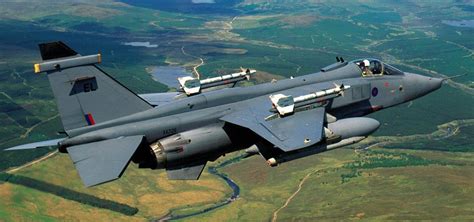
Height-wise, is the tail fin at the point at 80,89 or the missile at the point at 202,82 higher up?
the tail fin at the point at 80,89

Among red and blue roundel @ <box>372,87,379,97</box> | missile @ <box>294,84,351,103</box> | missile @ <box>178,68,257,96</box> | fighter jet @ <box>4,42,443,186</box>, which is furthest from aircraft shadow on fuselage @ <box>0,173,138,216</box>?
missile @ <box>294,84,351,103</box>

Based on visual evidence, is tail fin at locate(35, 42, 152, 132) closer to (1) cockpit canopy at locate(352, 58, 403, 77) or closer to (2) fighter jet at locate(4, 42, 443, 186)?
(2) fighter jet at locate(4, 42, 443, 186)

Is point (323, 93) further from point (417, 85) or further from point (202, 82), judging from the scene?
point (417, 85)

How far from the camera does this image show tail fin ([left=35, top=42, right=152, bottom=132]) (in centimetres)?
2903

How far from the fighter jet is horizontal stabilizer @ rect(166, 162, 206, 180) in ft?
0.20

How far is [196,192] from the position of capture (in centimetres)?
15375

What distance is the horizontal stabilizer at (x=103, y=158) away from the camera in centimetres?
2478

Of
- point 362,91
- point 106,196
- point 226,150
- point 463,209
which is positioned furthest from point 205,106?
point 106,196

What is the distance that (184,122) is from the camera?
104ft

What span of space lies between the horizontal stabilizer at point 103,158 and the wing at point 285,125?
6476mm

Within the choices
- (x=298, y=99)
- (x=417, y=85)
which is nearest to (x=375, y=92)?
(x=417, y=85)

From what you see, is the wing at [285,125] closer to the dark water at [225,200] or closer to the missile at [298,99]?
the missile at [298,99]

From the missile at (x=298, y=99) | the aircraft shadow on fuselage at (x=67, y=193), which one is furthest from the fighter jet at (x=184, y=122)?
the aircraft shadow on fuselage at (x=67, y=193)

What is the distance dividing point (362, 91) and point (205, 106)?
1204cm
